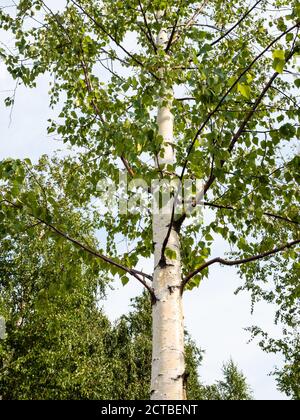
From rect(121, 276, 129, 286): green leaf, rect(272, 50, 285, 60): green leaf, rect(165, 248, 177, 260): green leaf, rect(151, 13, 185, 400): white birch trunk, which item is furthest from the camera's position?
rect(121, 276, 129, 286): green leaf

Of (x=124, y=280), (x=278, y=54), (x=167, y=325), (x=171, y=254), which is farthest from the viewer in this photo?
(x=124, y=280)

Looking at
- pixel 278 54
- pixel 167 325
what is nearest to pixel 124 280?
pixel 167 325

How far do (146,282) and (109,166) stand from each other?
6.73ft

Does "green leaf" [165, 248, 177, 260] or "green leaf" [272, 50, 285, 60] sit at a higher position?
"green leaf" [272, 50, 285, 60]

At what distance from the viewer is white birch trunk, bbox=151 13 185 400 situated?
11.1 ft

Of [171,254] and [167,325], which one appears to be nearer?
[167,325]

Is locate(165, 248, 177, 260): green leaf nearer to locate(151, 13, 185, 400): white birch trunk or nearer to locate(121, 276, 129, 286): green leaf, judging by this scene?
locate(151, 13, 185, 400): white birch trunk

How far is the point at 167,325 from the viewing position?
143 inches

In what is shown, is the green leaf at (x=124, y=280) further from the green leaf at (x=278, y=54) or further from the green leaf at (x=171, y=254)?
the green leaf at (x=278, y=54)

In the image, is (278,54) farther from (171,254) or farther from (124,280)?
(124,280)

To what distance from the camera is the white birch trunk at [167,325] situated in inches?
133

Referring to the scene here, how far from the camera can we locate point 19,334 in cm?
1978

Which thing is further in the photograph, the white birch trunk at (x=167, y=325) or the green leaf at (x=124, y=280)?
the green leaf at (x=124, y=280)
